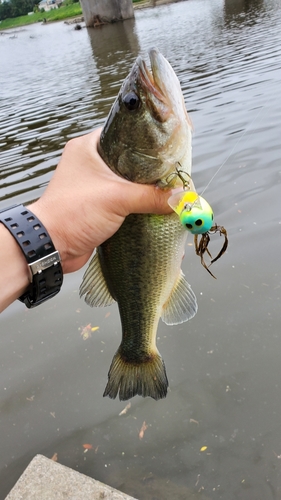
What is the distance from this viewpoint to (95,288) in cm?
224

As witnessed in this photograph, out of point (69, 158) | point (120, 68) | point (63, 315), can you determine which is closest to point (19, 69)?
point (120, 68)

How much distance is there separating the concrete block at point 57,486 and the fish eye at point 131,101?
197 cm

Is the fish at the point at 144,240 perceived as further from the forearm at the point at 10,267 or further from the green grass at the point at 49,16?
the green grass at the point at 49,16

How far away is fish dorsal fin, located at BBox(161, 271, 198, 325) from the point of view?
233 cm

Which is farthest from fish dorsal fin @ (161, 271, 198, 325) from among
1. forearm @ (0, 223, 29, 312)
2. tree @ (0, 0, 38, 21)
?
tree @ (0, 0, 38, 21)

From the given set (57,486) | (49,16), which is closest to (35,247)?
(57,486)

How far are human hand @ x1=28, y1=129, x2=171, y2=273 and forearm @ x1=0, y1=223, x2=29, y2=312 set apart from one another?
17 cm

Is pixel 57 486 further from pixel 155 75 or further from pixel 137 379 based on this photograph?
pixel 155 75

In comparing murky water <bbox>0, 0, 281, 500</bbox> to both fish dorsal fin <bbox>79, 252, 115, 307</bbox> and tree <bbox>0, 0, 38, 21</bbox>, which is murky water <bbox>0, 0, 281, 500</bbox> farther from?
tree <bbox>0, 0, 38, 21</bbox>

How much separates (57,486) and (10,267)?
1.33 meters

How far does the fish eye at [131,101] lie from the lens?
1.73 metres

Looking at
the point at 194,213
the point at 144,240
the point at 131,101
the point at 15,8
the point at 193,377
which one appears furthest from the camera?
the point at 15,8

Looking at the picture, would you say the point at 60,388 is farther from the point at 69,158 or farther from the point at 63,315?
the point at 69,158

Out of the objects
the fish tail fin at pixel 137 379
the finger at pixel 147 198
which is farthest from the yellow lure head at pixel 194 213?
the fish tail fin at pixel 137 379
